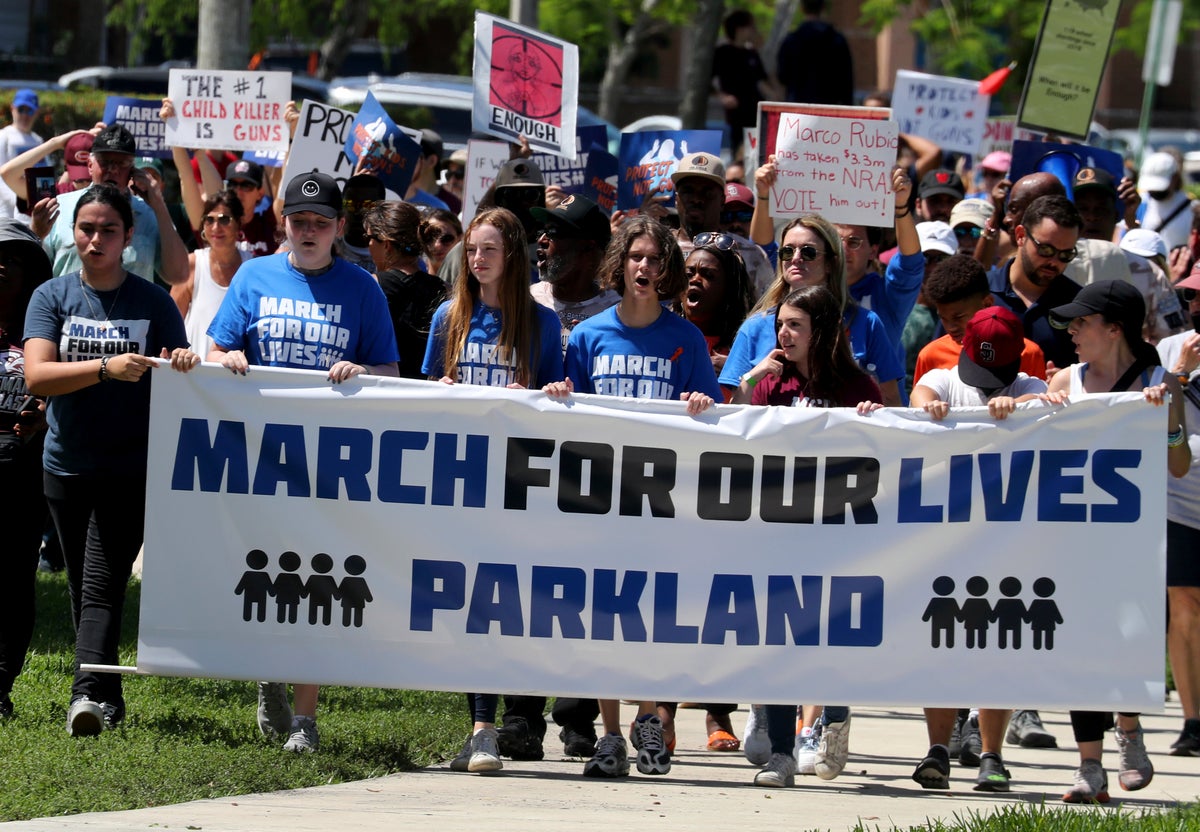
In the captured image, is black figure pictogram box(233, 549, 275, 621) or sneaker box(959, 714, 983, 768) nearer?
black figure pictogram box(233, 549, 275, 621)

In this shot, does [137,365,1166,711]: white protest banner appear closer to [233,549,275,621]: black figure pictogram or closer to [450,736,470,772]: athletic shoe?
[233,549,275,621]: black figure pictogram

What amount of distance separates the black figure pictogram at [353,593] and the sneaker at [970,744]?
8.39ft

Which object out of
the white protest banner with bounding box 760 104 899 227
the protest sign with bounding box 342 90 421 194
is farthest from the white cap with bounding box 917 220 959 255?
the protest sign with bounding box 342 90 421 194

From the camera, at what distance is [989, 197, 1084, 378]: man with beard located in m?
8.62

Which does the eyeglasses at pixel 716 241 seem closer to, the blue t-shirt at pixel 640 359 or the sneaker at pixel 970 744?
the blue t-shirt at pixel 640 359

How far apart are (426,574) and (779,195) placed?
3.13 metres

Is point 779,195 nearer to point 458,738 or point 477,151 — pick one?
→ point 477,151

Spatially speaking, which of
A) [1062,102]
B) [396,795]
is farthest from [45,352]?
[1062,102]

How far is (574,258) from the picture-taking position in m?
7.92

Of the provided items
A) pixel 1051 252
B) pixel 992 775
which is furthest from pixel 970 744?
pixel 1051 252

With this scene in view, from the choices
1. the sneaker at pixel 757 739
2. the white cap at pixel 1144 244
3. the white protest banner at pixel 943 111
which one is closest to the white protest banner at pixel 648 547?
the sneaker at pixel 757 739

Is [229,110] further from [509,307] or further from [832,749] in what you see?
[832,749]

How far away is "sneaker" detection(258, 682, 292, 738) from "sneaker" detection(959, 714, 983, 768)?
8.86 ft

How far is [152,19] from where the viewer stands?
33.3 meters
